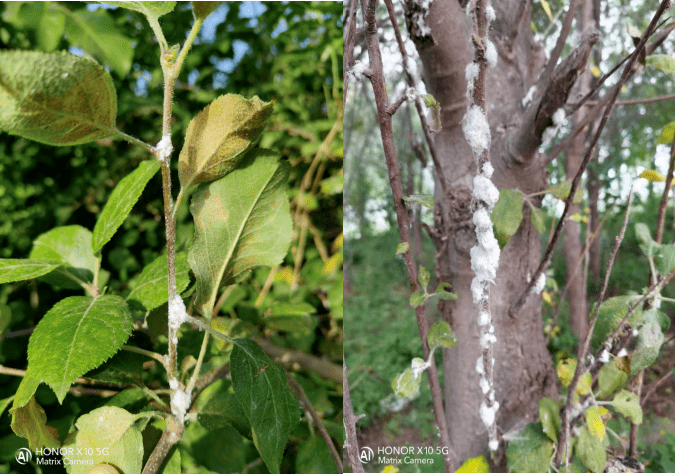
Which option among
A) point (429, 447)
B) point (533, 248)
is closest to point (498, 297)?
point (533, 248)

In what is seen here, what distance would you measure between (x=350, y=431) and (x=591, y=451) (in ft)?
0.82

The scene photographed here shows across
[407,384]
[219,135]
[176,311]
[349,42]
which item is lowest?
[407,384]

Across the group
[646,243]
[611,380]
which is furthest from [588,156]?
[611,380]

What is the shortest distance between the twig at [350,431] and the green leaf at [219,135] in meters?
0.22

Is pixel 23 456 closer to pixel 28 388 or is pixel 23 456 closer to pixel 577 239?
pixel 28 388

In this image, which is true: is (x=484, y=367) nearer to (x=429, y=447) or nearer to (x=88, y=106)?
(x=429, y=447)

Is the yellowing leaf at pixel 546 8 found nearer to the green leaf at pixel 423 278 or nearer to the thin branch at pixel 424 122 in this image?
the thin branch at pixel 424 122

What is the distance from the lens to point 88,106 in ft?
0.68

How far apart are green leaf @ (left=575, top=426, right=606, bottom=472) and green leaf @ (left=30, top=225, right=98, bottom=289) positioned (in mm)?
490

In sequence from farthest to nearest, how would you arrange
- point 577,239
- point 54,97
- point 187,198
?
point 577,239
point 187,198
point 54,97

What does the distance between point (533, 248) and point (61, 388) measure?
434mm

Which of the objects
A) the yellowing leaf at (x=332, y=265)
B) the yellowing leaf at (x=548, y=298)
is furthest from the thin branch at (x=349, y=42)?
the yellowing leaf at (x=548, y=298)

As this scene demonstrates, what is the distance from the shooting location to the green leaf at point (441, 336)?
1.25ft

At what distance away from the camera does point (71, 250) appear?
344 millimetres
